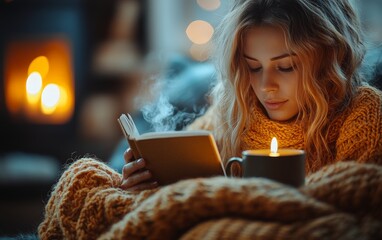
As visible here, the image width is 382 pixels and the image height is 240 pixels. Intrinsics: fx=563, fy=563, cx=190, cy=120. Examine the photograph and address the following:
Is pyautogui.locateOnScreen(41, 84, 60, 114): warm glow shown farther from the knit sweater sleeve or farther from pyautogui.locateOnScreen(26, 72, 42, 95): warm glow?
the knit sweater sleeve

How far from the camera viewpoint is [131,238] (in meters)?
0.93

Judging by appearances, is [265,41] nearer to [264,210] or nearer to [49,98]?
[264,210]

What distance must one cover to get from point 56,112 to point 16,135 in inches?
9.6

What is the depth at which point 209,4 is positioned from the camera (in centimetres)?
326

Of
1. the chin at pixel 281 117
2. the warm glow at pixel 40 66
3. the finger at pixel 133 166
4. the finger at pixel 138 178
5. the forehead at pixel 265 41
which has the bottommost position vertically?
the finger at pixel 138 178

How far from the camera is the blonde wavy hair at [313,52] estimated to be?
131 cm

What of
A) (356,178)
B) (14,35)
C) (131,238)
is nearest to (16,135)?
(14,35)

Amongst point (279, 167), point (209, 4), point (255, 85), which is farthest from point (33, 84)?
point (279, 167)

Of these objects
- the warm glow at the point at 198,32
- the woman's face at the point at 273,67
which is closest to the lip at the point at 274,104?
the woman's face at the point at 273,67

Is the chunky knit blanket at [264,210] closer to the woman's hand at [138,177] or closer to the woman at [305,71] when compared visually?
the woman's hand at [138,177]

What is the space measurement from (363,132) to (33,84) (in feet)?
6.72

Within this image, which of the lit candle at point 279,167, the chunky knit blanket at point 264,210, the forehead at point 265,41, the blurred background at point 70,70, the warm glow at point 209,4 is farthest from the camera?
the warm glow at point 209,4

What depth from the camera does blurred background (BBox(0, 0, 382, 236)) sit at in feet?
9.36

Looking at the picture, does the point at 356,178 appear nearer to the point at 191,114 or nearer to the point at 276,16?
the point at 276,16
